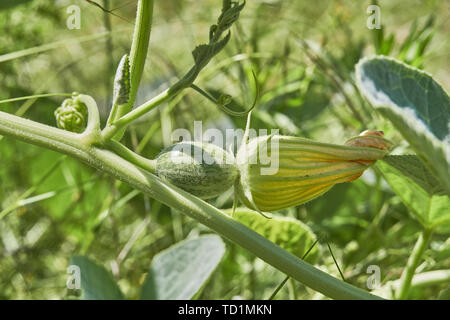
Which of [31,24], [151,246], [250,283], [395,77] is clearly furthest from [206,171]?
[31,24]

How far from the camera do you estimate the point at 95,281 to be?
3.22 ft

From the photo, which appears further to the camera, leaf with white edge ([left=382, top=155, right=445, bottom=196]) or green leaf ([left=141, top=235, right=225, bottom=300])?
green leaf ([left=141, top=235, right=225, bottom=300])

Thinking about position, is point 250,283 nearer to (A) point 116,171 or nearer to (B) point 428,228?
(B) point 428,228

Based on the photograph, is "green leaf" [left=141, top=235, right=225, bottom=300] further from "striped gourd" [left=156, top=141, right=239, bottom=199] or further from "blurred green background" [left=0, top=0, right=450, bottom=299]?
"striped gourd" [left=156, top=141, right=239, bottom=199]

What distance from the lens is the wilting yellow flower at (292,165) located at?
64 centimetres

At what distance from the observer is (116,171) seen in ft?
2.09

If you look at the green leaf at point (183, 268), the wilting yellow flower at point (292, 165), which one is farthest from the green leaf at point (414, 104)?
the green leaf at point (183, 268)

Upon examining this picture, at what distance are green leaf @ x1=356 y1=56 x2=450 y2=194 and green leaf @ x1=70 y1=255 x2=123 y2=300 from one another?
1.92 ft

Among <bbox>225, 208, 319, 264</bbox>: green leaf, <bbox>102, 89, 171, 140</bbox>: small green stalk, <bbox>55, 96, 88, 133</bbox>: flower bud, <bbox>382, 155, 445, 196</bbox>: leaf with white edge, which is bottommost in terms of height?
<bbox>225, 208, 319, 264</bbox>: green leaf

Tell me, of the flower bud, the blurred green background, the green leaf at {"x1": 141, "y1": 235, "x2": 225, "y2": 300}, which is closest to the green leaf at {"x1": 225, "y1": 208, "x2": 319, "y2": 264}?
the green leaf at {"x1": 141, "y1": 235, "x2": 225, "y2": 300}

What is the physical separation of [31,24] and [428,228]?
3.80ft

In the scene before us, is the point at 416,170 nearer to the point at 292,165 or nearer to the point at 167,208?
the point at 292,165

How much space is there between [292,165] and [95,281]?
0.49m

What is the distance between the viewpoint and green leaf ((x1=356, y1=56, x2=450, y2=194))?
53 cm
